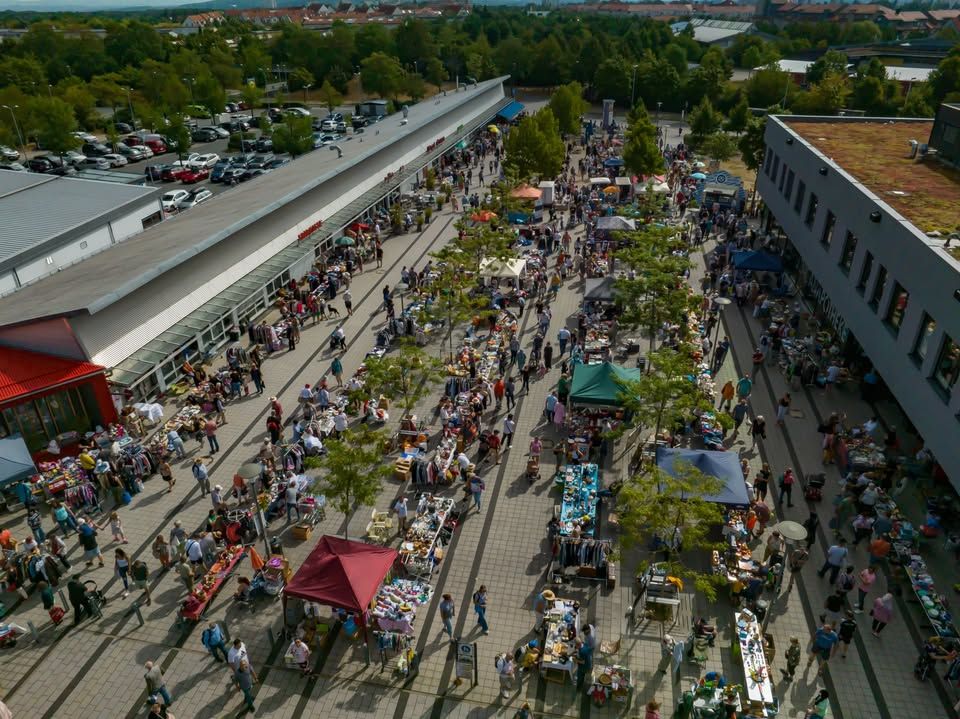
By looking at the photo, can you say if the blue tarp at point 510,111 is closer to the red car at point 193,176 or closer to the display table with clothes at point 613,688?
the red car at point 193,176

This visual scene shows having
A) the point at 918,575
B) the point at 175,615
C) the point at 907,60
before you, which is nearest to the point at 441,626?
the point at 175,615

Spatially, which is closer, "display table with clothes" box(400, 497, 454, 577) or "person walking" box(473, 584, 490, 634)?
"person walking" box(473, 584, 490, 634)

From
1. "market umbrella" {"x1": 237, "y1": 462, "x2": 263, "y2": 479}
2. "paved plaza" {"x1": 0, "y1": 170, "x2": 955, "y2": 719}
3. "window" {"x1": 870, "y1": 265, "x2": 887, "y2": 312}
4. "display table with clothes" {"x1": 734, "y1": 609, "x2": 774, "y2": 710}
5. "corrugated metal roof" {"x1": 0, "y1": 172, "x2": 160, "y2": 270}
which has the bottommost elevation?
"paved plaza" {"x1": 0, "y1": 170, "x2": 955, "y2": 719}

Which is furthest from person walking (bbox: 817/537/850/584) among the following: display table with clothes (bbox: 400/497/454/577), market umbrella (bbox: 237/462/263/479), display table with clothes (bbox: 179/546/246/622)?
display table with clothes (bbox: 179/546/246/622)

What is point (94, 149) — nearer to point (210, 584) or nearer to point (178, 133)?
point (178, 133)

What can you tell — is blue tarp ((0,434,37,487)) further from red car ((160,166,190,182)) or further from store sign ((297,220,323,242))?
→ red car ((160,166,190,182))

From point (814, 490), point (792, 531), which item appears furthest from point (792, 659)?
point (814, 490)

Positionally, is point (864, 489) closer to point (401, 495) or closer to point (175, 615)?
point (401, 495)
